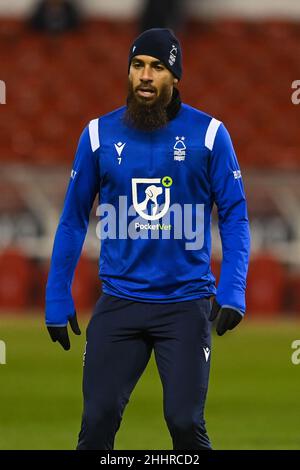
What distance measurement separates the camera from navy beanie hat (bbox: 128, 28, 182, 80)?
19.7 feet

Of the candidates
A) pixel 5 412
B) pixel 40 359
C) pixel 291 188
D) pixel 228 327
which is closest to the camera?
pixel 228 327

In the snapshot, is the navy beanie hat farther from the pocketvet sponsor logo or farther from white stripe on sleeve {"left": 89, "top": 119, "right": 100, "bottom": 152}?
→ the pocketvet sponsor logo

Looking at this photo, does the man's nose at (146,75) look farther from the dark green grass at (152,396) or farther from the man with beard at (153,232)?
the dark green grass at (152,396)

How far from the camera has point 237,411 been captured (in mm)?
10383

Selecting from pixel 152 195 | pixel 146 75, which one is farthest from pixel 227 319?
pixel 146 75

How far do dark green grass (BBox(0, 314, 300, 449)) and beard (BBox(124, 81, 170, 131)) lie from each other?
9.66 feet

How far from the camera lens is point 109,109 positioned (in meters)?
22.0

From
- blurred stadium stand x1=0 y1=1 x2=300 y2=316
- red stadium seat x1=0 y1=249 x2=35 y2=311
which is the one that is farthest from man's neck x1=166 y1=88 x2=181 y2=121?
red stadium seat x1=0 y1=249 x2=35 y2=311

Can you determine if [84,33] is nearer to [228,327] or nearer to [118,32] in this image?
[118,32]

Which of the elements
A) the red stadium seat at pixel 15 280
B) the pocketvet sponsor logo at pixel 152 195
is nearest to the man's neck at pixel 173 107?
the pocketvet sponsor logo at pixel 152 195

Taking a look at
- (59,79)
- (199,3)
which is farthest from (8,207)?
(199,3)

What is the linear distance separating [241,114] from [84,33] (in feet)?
12.1

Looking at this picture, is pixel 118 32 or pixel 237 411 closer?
pixel 237 411

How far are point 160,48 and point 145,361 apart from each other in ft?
4.76
